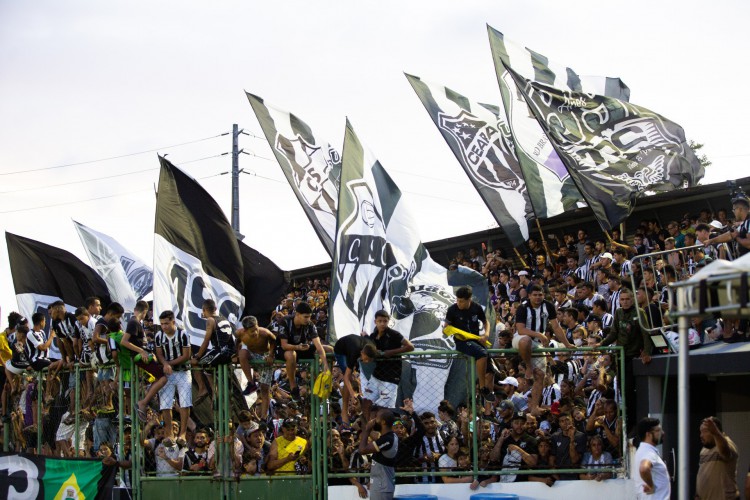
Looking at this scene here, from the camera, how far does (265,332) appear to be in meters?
13.9

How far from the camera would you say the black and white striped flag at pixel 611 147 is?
19.1 metres

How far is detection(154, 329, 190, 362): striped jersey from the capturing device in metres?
14.6

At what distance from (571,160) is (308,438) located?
26.1ft

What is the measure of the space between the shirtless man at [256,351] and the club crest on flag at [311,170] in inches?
363

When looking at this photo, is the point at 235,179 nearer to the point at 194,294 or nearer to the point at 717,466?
the point at 194,294

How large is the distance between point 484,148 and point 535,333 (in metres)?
9.39

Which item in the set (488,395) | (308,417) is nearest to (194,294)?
(308,417)

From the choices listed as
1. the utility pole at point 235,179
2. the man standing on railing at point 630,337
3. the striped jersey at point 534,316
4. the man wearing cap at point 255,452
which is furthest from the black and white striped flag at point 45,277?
the utility pole at point 235,179

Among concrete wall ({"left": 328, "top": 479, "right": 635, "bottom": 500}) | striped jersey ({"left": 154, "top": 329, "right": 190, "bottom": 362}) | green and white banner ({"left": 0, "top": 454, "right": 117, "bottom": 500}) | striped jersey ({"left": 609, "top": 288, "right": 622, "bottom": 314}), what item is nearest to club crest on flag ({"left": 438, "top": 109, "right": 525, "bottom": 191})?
striped jersey ({"left": 609, "top": 288, "right": 622, "bottom": 314})

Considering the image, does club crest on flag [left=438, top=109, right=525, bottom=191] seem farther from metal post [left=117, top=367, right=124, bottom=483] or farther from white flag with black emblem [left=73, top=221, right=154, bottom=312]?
metal post [left=117, top=367, right=124, bottom=483]

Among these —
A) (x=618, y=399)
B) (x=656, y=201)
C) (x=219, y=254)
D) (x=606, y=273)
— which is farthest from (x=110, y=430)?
(x=656, y=201)

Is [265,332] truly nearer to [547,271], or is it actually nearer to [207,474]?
[207,474]

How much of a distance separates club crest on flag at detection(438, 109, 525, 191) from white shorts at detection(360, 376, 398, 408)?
29.5ft

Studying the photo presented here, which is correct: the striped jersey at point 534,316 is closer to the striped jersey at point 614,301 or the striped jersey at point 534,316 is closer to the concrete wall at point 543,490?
the striped jersey at point 614,301
